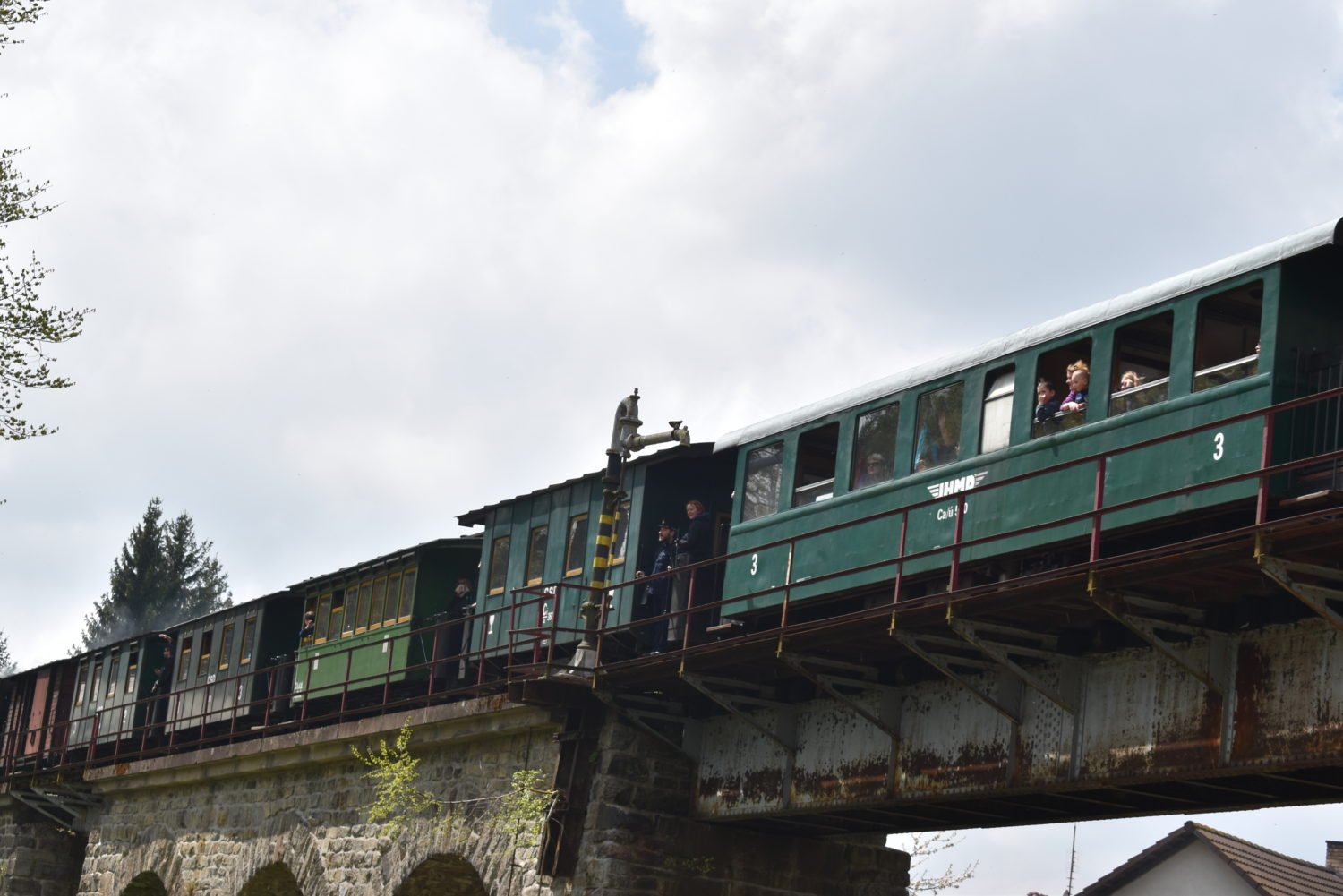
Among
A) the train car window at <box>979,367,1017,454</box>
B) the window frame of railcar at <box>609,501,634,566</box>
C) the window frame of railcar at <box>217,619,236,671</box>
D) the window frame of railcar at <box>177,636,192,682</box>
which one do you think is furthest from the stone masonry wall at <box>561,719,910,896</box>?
the window frame of railcar at <box>177,636,192,682</box>

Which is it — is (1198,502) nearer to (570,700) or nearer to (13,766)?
(570,700)

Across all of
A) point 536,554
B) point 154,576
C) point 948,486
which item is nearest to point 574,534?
point 536,554

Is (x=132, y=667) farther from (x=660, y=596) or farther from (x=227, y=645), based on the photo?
(x=660, y=596)

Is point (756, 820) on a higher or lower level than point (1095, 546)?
lower

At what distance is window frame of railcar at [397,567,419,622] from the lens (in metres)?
26.6

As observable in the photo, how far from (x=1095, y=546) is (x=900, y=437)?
437cm

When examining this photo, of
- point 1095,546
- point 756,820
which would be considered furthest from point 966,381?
point 756,820

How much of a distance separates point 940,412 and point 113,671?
84.5ft

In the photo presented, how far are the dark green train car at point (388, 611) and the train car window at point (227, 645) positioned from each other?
12.2 ft

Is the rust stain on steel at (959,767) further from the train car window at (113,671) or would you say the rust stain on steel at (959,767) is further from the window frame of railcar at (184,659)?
the train car window at (113,671)

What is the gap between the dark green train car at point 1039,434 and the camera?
43.4ft

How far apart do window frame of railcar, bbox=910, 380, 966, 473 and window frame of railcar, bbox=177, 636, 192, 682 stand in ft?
69.6

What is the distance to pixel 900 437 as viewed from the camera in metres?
16.7

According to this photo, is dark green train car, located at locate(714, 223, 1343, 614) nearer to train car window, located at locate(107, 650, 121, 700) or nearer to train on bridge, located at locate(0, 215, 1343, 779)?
train on bridge, located at locate(0, 215, 1343, 779)
